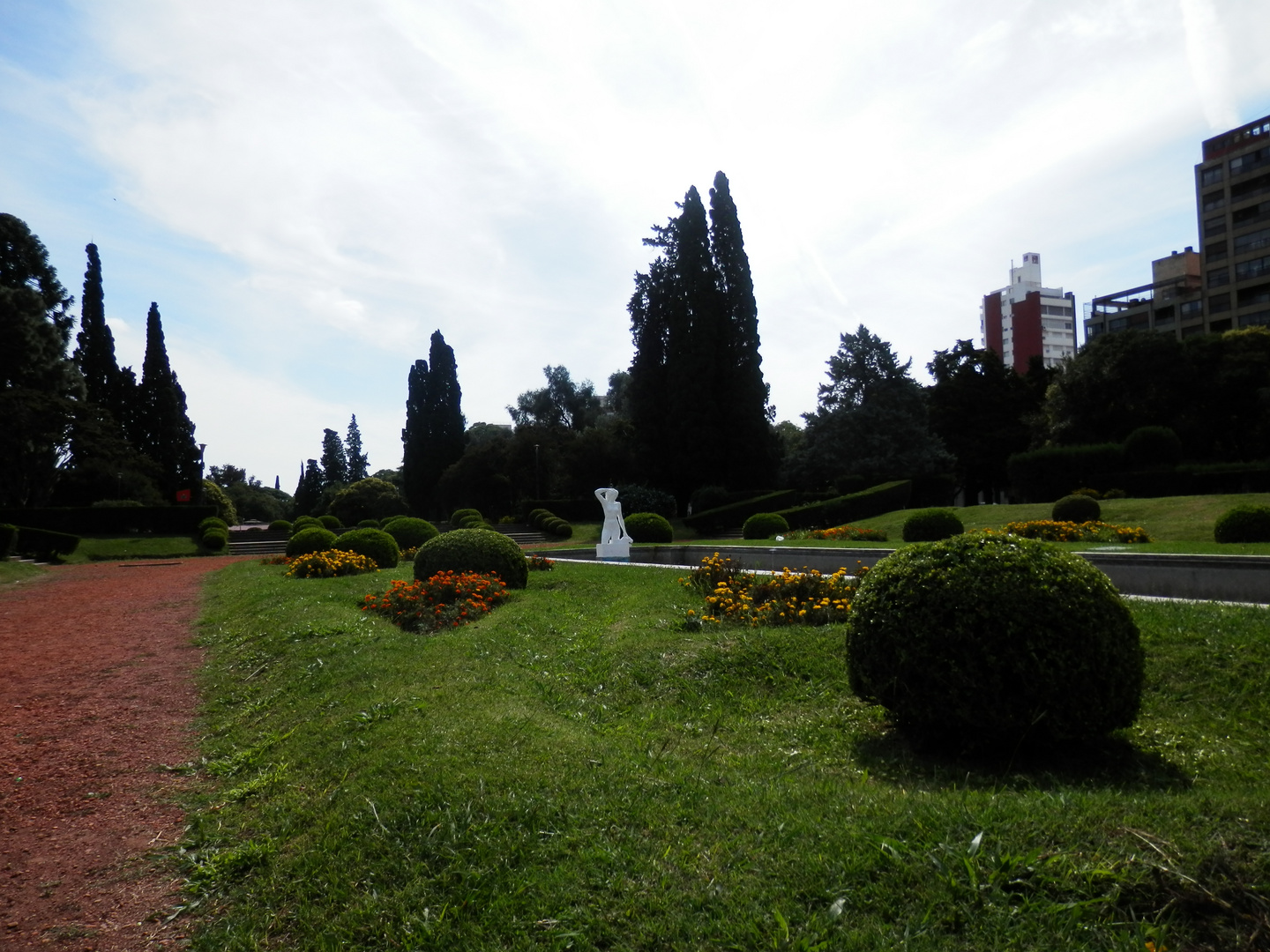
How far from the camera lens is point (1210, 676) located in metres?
5.50

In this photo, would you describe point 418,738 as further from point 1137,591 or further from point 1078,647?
point 1137,591

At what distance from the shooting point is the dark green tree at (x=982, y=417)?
146 ft

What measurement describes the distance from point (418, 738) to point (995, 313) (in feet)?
315

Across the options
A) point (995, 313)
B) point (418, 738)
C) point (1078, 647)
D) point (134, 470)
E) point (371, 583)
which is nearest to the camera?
point (1078, 647)

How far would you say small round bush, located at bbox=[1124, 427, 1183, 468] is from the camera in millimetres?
27062

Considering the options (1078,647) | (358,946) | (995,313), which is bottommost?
(358,946)

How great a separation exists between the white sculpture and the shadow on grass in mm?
14997

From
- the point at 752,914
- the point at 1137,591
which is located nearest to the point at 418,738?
the point at 752,914

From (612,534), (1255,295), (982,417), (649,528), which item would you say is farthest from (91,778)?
(1255,295)

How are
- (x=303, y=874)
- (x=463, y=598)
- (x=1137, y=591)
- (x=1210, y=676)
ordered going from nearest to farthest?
(x=303, y=874) < (x=1210, y=676) < (x=1137, y=591) < (x=463, y=598)

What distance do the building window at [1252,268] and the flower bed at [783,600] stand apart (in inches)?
2206

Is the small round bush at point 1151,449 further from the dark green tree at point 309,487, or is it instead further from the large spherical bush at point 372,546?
the dark green tree at point 309,487

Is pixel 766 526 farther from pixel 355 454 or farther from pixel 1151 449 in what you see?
pixel 355 454

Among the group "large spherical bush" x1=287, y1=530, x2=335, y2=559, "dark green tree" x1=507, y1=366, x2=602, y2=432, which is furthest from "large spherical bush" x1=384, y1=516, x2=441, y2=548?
"dark green tree" x1=507, y1=366, x2=602, y2=432
